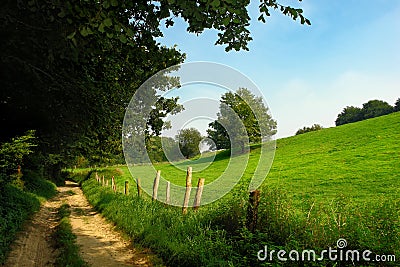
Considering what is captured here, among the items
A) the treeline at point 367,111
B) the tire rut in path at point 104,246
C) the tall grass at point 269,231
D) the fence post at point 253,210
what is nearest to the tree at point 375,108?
the treeline at point 367,111

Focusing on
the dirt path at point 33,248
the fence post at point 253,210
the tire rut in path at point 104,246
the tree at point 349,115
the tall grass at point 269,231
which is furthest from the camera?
the tree at point 349,115

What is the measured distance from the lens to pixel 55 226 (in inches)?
560

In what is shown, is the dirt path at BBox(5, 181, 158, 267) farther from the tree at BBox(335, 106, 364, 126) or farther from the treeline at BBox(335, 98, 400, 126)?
the tree at BBox(335, 106, 364, 126)

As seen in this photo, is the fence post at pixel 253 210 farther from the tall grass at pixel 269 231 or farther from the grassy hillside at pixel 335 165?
the grassy hillside at pixel 335 165

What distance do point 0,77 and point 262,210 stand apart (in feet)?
23.0

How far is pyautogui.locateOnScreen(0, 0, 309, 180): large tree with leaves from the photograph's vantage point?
5254mm

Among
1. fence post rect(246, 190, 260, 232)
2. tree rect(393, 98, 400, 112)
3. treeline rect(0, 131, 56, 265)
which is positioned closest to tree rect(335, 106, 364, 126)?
tree rect(393, 98, 400, 112)

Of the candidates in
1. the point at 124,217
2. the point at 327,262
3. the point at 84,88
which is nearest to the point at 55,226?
the point at 124,217

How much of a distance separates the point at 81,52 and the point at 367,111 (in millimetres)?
122735

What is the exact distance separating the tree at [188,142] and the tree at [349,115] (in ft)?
389

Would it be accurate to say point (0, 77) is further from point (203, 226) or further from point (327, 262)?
point (327, 262)

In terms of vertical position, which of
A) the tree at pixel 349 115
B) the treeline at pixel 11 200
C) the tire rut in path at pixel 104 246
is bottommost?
the tire rut in path at pixel 104 246

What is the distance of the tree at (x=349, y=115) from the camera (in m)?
118

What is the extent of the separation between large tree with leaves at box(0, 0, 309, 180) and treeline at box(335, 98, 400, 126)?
363ft
